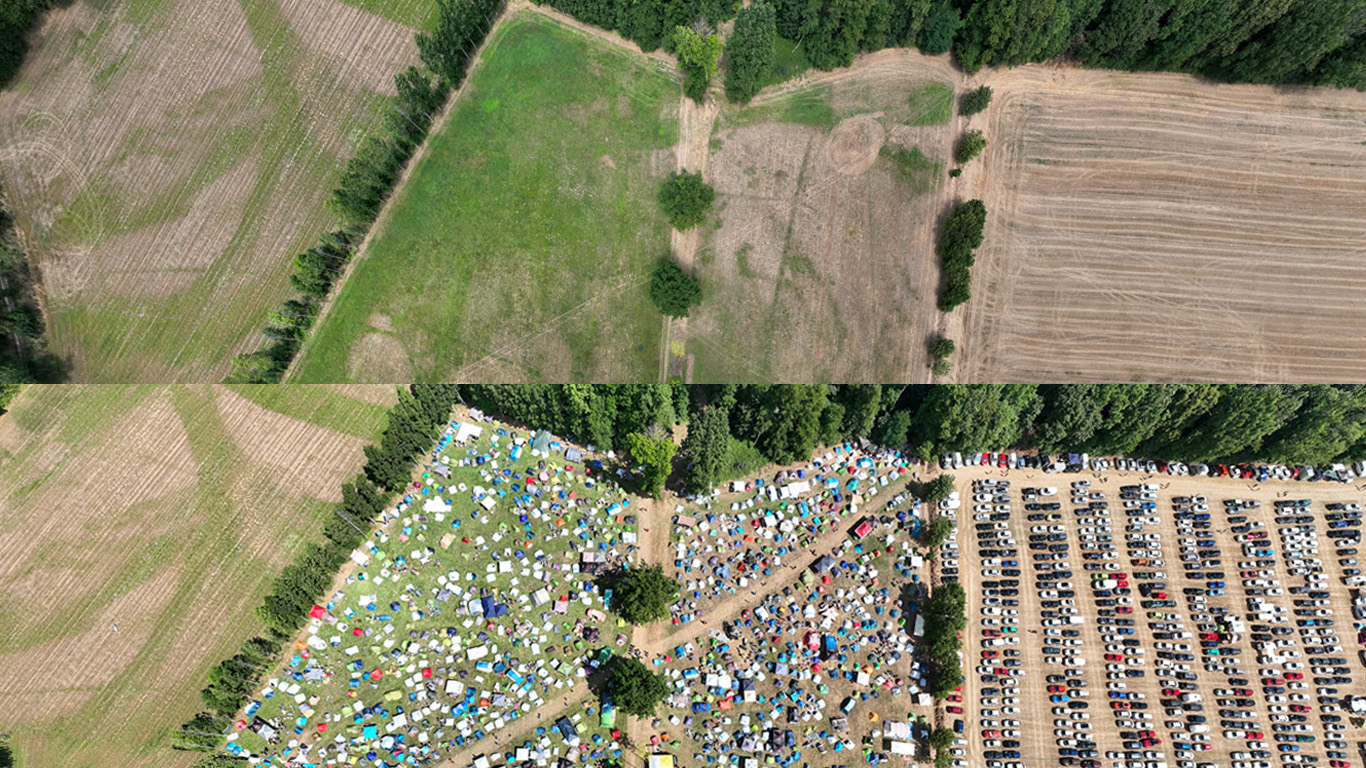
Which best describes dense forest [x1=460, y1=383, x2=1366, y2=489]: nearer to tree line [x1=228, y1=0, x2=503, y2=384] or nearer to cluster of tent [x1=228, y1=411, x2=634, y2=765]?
cluster of tent [x1=228, y1=411, x2=634, y2=765]

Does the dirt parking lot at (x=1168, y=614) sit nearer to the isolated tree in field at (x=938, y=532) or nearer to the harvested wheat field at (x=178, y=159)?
the isolated tree in field at (x=938, y=532)

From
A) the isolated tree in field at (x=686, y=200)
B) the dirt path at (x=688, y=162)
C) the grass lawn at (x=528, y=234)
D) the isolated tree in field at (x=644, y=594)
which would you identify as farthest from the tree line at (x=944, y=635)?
the isolated tree in field at (x=686, y=200)

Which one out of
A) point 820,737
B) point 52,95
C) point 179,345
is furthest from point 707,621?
point 52,95

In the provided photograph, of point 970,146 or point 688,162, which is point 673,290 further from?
point 970,146

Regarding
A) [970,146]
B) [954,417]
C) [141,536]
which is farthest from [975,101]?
[141,536]

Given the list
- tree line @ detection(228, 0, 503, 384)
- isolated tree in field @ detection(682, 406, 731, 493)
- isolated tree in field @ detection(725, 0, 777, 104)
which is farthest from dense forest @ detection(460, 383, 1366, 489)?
isolated tree in field @ detection(725, 0, 777, 104)

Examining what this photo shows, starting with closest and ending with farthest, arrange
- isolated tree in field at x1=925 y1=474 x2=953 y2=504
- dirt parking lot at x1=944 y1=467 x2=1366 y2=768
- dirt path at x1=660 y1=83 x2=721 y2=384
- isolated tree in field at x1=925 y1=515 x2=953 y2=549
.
→ dirt parking lot at x1=944 y1=467 x2=1366 y2=768 → dirt path at x1=660 y1=83 x2=721 y2=384 → isolated tree in field at x1=925 y1=515 x2=953 y2=549 → isolated tree in field at x1=925 y1=474 x2=953 y2=504
